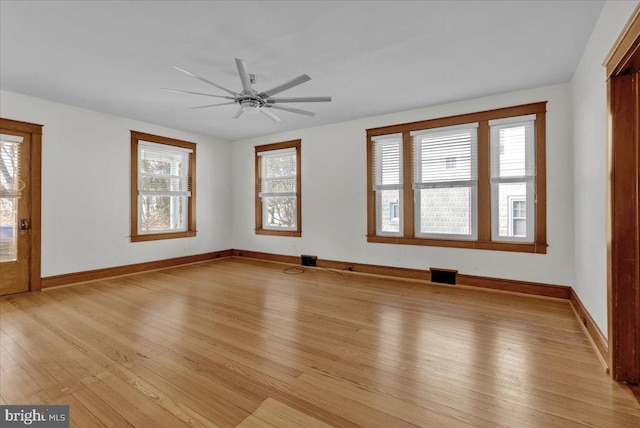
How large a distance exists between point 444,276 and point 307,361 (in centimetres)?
304

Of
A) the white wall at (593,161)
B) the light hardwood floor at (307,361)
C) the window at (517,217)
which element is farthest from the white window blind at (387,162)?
the white wall at (593,161)

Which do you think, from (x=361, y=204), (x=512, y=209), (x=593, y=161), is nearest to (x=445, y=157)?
(x=512, y=209)

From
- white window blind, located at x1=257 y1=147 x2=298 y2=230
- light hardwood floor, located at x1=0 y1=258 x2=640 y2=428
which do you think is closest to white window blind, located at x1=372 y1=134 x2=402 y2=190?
white window blind, located at x1=257 y1=147 x2=298 y2=230

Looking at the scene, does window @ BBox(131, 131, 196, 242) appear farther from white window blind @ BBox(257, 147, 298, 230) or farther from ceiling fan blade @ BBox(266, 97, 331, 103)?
ceiling fan blade @ BBox(266, 97, 331, 103)

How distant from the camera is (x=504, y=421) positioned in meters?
1.65

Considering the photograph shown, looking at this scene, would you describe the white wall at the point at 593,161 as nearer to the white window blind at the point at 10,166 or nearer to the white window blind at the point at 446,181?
the white window blind at the point at 446,181

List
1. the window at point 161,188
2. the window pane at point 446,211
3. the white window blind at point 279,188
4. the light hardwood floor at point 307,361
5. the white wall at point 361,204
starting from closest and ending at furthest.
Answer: the light hardwood floor at point 307,361, the white wall at point 361,204, the window pane at point 446,211, the window at point 161,188, the white window blind at point 279,188

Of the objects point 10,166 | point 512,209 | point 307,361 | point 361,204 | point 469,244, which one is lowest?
point 307,361

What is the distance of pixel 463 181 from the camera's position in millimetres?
4484

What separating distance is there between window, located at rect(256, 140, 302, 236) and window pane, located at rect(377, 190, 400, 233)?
67.5 inches

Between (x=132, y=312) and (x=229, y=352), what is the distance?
5.41ft

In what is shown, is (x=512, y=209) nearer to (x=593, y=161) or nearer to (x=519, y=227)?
(x=519, y=227)

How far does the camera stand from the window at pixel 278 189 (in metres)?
6.25

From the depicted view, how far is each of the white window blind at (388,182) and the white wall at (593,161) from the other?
2.25m
